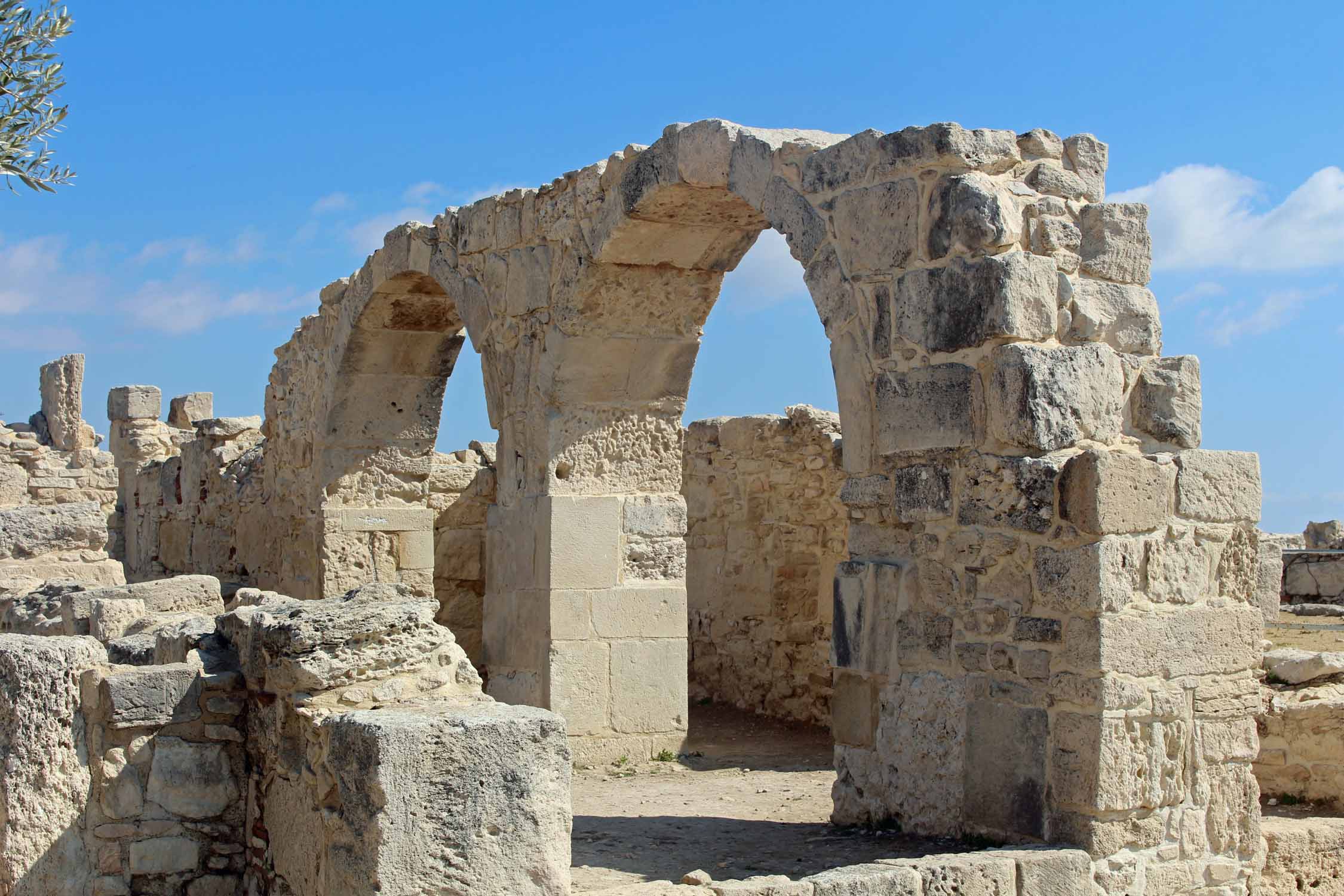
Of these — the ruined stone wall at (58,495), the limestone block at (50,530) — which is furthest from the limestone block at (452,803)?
the limestone block at (50,530)

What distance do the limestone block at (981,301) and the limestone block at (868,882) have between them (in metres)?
1.79

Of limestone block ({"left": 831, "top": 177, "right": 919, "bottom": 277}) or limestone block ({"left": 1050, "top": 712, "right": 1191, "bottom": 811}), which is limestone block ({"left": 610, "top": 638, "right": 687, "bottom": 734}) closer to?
limestone block ({"left": 831, "top": 177, "right": 919, "bottom": 277})

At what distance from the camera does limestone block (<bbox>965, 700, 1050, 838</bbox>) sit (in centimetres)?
469

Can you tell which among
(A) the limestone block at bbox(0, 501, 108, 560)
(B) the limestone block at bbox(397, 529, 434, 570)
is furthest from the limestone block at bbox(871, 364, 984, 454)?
(B) the limestone block at bbox(397, 529, 434, 570)

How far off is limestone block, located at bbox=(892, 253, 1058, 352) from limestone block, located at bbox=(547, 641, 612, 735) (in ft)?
9.64

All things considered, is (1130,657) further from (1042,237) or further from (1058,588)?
(1042,237)

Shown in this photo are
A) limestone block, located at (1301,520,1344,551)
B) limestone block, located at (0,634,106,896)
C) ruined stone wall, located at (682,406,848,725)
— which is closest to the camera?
limestone block, located at (0,634,106,896)

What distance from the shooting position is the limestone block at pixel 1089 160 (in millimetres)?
5270

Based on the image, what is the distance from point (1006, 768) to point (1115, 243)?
193 centimetres

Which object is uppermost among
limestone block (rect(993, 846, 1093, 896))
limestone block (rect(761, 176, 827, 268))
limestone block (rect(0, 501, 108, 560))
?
limestone block (rect(761, 176, 827, 268))

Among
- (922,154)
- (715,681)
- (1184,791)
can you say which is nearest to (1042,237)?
(922,154)

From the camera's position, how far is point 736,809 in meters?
6.19

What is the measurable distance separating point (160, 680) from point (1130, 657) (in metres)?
3.00

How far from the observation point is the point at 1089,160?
17.4ft
